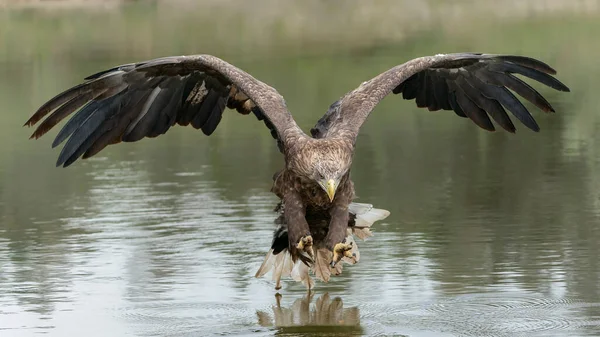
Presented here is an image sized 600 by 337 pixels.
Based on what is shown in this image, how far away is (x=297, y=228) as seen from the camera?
8.73 metres

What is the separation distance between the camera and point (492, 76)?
400 inches

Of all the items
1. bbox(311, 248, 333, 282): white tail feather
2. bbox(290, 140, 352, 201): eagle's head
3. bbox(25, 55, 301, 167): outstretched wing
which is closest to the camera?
bbox(290, 140, 352, 201): eagle's head

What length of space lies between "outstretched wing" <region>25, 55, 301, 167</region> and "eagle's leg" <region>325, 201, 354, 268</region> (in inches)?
22.7

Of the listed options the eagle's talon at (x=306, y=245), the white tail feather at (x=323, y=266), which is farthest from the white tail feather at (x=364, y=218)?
the eagle's talon at (x=306, y=245)

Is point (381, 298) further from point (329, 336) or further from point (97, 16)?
point (97, 16)

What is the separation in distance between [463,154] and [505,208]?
306cm

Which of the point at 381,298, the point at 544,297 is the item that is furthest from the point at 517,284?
the point at 381,298

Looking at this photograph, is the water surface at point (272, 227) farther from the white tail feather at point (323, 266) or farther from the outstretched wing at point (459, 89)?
the outstretched wing at point (459, 89)

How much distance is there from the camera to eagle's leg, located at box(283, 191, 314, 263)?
8648mm

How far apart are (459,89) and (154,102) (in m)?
2.33

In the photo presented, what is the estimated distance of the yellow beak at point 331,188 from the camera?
327 inches

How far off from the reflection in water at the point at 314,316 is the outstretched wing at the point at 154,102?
42.0 inches

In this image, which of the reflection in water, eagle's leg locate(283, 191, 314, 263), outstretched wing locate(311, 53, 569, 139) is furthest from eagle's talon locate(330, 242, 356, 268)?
outstretched wing locate(311, 53, 569, 139)

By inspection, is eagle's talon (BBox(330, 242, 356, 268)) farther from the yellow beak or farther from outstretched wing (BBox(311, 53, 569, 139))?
outstretched wing (BBox(311, 53, 569, 139))
